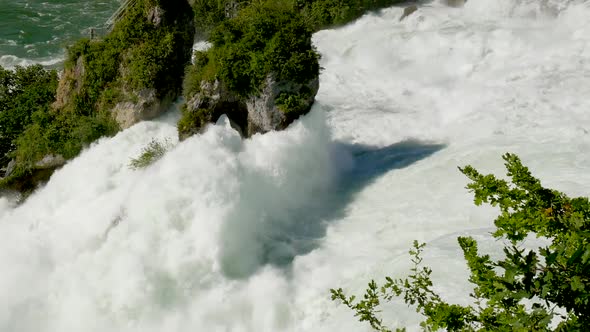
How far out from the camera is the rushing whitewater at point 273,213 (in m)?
12.1

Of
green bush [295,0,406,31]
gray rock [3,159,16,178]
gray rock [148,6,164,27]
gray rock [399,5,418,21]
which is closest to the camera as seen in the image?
gray rock [148,6,164,27]

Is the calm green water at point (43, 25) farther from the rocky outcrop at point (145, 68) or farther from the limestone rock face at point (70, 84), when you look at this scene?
the rocky outcrop at point (145, 68)

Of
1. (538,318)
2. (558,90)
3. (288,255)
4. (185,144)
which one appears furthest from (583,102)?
(538,318)

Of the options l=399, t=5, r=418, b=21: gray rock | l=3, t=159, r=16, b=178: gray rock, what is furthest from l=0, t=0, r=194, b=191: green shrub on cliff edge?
l=399, t=5, r=418, b=21: gray rock

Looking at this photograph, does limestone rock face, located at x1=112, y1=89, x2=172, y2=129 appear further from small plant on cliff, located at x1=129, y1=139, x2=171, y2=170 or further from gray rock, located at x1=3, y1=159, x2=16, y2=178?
gray rock, located at x1=3, y1=159, x2=16, y2=178

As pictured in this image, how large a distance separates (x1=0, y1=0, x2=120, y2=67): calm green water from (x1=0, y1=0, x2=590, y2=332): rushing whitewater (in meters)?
16.2

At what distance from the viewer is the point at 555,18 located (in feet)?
79.2

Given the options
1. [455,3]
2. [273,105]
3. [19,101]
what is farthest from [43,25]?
[455,3]

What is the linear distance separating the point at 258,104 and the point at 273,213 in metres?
3.34

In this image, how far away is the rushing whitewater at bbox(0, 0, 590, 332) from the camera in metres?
12.1

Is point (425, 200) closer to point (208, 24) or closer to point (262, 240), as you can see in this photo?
point (262, 240)

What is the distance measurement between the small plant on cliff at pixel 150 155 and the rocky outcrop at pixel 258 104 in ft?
2.53

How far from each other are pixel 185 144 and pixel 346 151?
5.91 m

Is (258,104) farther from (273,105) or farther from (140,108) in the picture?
(140,108)
